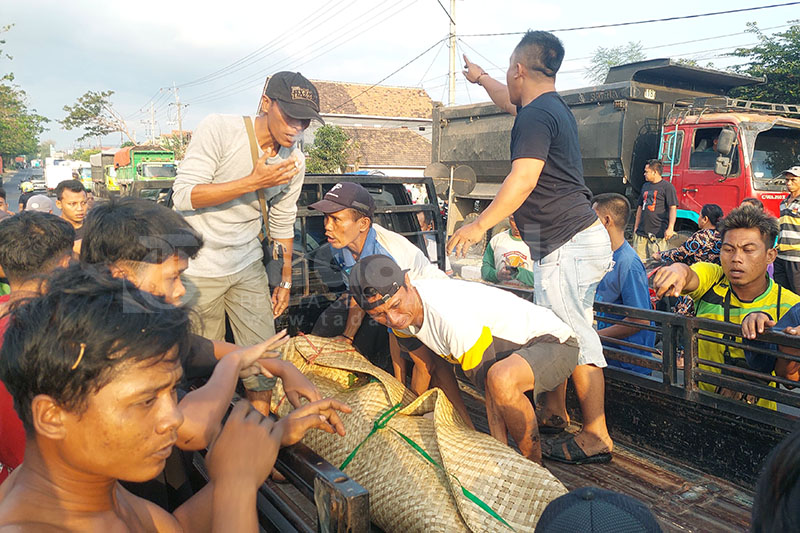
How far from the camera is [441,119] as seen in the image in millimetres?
11062

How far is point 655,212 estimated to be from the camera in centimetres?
754

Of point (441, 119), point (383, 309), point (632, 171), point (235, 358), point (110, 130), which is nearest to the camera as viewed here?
point (235, 358)

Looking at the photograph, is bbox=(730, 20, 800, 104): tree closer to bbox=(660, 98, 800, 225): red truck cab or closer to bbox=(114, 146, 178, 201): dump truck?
bbox=(660, 98, 800, 225): red truck cab

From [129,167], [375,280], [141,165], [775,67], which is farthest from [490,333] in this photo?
[129,167]

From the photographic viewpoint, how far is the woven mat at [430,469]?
1.74 meters

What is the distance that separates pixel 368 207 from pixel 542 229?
1.11 meters

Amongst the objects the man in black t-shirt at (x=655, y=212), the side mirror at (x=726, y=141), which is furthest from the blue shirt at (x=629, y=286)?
the side mirror at (x=726, y=141)

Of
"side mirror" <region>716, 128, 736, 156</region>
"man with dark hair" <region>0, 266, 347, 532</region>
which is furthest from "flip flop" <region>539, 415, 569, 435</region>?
"side mirror" <region>716, 128, 736, 156</region>

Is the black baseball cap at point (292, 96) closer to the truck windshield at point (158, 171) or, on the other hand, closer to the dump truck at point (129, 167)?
the dump truck at point (129, 167)

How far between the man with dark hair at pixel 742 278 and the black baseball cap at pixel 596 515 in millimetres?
1726

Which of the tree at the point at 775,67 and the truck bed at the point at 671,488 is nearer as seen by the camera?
the truck bed at the point at 671,488

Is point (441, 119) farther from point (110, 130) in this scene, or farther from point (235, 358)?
point (110, 130)

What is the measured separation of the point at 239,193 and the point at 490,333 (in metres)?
1.27

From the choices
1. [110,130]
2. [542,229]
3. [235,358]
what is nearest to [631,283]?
[542,229]
